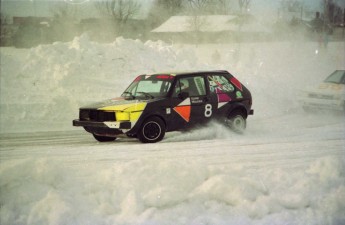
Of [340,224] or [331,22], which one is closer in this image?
[340,224]

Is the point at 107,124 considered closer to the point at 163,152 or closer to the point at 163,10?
the point at 163,152

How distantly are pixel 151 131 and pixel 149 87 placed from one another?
0.59m

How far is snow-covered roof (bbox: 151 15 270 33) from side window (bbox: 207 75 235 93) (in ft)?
2.10

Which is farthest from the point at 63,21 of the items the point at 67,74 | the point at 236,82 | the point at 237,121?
the point at 237,121

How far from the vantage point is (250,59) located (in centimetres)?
714

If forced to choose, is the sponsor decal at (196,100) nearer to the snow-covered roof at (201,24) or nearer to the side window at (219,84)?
the side window at (219,84)

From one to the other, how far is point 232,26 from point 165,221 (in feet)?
8.27

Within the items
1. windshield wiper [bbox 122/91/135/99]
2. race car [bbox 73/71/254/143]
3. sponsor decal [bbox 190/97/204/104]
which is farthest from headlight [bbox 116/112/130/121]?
sponsor decal [bbox 190/97/204/104]

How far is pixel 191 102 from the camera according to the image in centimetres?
721

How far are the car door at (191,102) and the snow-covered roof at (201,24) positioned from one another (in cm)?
67

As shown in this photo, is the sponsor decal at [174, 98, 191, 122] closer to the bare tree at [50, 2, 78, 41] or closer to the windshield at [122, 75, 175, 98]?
the windshield at [122, 75, 175, 98]

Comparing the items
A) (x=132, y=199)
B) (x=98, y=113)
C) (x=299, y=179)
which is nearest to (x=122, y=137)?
(x=98, y=113)

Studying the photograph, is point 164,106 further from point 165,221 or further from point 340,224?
point 340,224

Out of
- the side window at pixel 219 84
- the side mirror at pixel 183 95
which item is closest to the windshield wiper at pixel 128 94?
the side mirror at pixel 183 95
